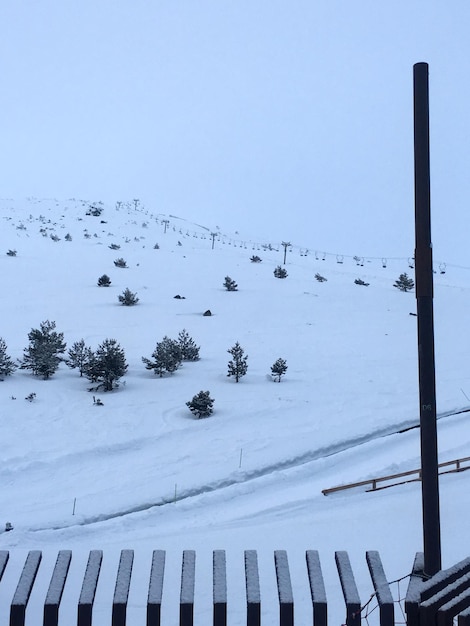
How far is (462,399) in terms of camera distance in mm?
18859

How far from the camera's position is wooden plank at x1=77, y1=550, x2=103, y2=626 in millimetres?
4234

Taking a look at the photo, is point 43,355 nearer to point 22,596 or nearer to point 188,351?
point 188,351

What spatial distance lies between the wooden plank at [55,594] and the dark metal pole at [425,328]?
301cm

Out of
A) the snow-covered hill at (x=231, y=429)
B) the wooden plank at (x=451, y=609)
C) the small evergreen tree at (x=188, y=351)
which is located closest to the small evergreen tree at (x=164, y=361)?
the snow-covered hill at (x=231, y=429)

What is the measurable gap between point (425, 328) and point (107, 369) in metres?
13.5

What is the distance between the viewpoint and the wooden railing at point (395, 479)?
36.6 ft

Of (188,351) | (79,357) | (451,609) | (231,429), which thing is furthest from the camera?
(188,351)

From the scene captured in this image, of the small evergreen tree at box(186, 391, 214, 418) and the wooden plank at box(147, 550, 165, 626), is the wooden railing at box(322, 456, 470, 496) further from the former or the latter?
the wooden plank at box(147, 550, 165, 626)

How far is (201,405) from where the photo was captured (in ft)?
51.8

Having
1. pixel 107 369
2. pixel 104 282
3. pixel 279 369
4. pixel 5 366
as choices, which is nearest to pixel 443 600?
pixel 107 369

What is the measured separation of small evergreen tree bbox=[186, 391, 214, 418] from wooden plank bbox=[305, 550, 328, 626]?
36.0ft

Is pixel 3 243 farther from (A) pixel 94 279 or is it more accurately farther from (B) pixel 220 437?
(B) pixel 220 437

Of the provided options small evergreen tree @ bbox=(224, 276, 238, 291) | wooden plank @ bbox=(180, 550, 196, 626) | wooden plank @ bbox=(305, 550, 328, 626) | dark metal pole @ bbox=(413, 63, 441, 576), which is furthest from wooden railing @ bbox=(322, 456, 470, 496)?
small evergreen tree @ bbox=(224, 276, 238, 291)

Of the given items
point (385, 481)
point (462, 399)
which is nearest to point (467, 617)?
point (385, 481)
